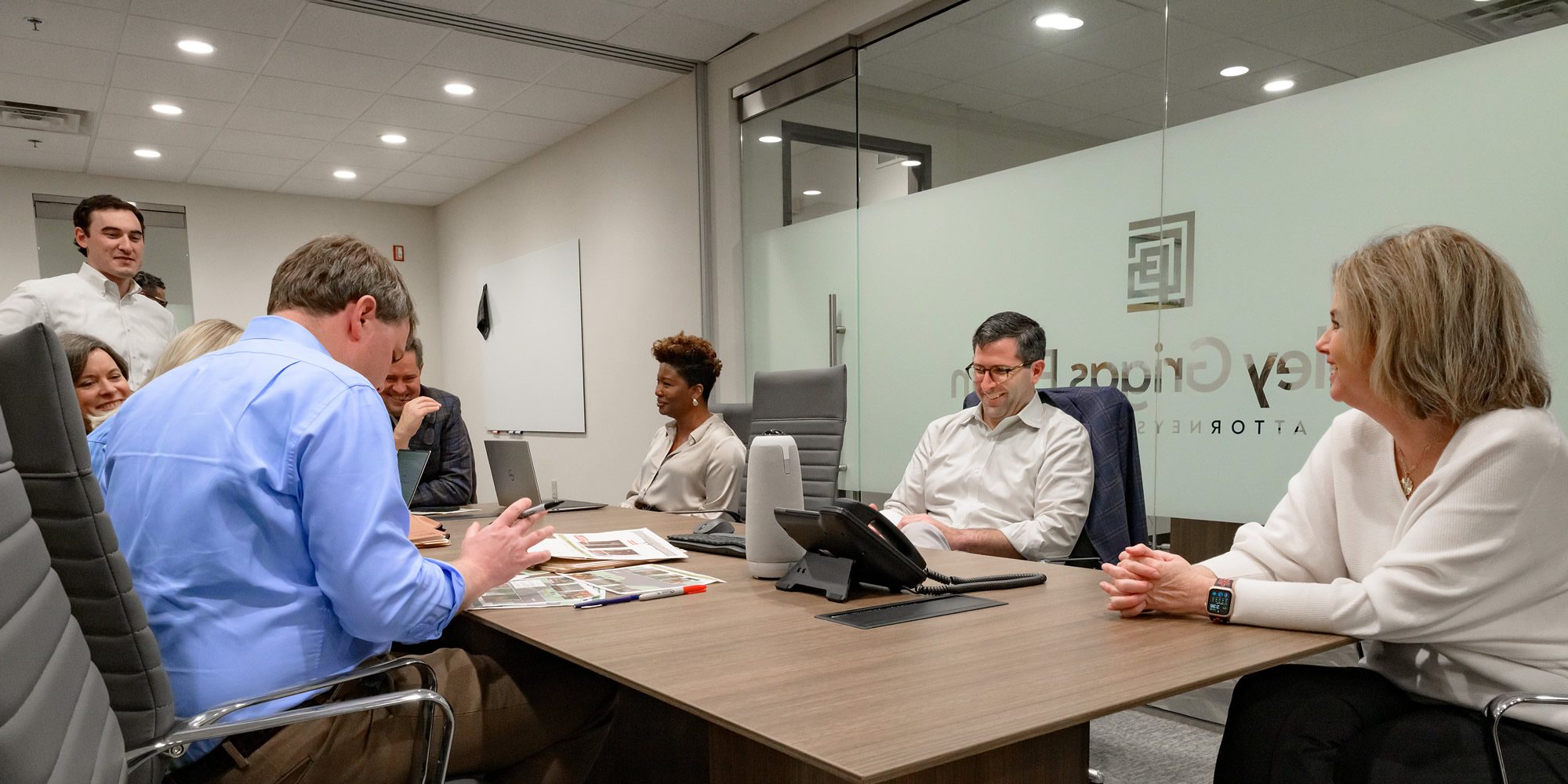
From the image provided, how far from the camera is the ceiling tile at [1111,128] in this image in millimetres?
3562


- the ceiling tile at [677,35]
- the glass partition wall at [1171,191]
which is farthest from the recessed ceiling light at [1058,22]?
the ceiling tile at [677,35]

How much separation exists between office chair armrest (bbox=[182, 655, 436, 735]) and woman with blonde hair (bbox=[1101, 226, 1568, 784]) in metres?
1.08

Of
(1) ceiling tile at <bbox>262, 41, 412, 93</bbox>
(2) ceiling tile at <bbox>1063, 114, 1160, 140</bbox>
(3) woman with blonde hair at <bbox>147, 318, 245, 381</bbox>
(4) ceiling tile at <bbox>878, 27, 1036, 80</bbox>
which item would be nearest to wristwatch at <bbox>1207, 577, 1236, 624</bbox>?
(3) woman with blonde hair at <bbox>147, 318, 245, 381</bbox>

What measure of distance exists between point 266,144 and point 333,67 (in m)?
1.83

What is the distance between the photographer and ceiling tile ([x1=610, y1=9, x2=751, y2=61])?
506 cm

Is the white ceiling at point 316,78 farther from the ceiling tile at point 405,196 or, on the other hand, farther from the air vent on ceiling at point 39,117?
the ceiling tile at point 405,196

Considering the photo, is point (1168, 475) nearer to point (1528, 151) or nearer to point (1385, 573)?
point (1528, 151)

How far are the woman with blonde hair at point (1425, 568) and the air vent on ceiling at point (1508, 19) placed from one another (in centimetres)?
166

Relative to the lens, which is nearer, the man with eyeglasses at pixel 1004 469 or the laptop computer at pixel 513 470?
the man with eyeglasses at pixel 1004 469

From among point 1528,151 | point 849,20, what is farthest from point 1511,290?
point 849,20

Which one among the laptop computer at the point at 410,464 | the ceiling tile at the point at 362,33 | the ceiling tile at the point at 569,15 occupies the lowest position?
the laptop computer at the point at 410,464

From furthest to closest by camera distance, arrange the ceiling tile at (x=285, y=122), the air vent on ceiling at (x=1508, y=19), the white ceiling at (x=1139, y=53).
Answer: the ceiling tile at (x=285, y=122), the white ceiling at (x=1139, y=53), the air vent on ceiling at (x=1508, y=19)

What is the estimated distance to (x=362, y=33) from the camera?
197 inches

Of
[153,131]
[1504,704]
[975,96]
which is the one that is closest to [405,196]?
[153,131]
